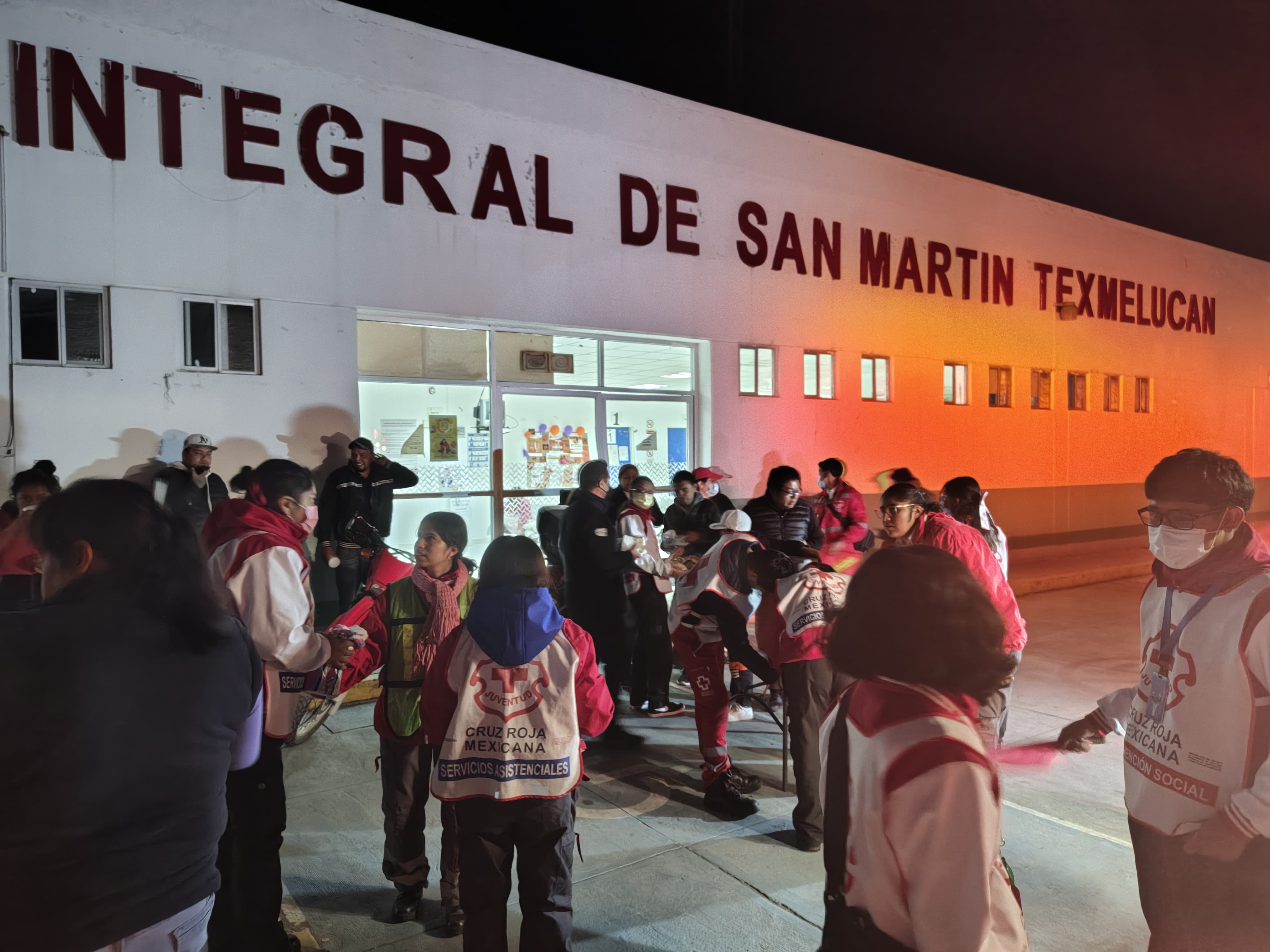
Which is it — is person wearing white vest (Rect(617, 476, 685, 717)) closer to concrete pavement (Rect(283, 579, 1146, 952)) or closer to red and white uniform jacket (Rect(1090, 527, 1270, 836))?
concrete pavement (Rect(283, 579, 1146, 952))

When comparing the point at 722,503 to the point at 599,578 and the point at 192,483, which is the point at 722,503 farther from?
the point at 192,483

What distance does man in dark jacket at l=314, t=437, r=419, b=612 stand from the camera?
780 centimetres

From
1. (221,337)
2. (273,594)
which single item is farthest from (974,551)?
(221,337)

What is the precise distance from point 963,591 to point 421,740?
270 cm

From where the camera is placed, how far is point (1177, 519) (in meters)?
2.39

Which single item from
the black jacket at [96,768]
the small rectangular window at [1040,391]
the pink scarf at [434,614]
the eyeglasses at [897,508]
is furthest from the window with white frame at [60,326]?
the small rectangular window at [1040,391]

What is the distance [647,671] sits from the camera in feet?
22.5

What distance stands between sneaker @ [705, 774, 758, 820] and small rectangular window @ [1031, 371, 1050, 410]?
1269cm

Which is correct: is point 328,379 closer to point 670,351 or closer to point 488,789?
point 670,351

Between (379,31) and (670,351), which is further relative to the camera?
(670,351)

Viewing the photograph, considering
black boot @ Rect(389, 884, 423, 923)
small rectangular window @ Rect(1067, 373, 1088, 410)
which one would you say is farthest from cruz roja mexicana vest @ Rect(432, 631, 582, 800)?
small rectangular window @ Rect(1067, 373, 1088, 410)

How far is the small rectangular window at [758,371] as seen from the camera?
36.9 feet

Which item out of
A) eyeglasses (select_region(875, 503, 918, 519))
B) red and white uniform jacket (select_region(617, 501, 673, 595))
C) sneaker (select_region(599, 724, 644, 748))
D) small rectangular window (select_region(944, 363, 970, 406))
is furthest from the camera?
small rectangular window (select_region(944, 363, 970, 406))

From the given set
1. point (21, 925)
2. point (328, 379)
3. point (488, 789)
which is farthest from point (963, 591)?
point (328, 379)
